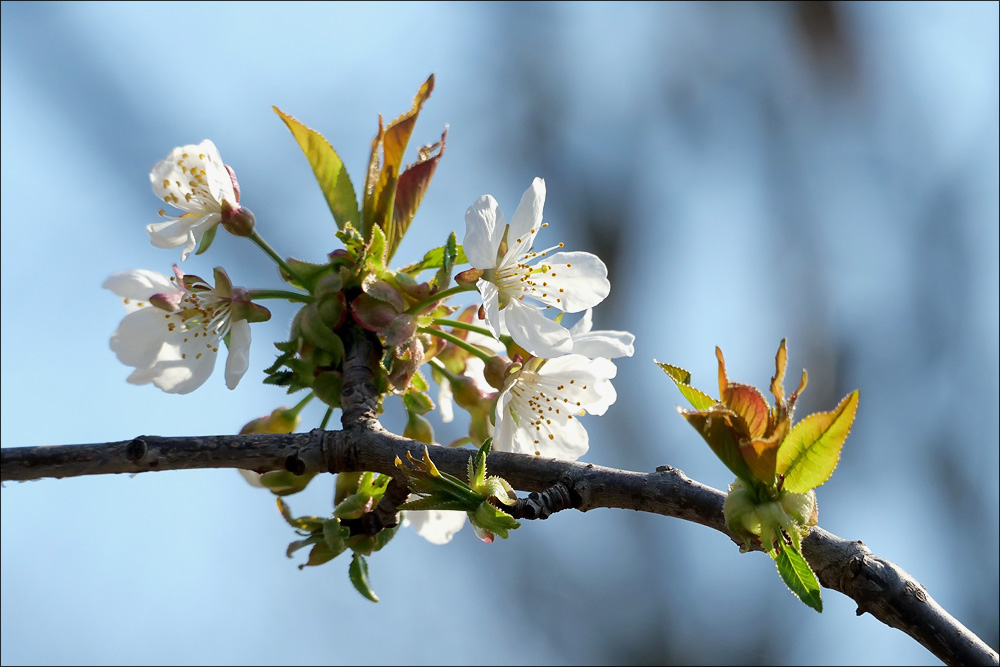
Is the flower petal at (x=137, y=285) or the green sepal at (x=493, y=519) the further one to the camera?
the flower petal at (x=137, y=285)

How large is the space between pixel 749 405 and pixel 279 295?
27.1 inches

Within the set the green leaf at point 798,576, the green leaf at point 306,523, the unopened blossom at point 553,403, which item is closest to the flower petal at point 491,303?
the unopened blossom at point 553,403

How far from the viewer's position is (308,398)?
3.97ft

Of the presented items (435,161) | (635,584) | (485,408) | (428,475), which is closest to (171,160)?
(435,161)

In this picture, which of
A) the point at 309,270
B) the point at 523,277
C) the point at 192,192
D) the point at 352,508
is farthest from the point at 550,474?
the point at 192,192

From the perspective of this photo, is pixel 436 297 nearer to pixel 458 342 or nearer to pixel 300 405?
pixel 458 342

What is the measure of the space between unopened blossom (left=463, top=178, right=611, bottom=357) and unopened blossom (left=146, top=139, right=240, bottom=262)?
0.38m

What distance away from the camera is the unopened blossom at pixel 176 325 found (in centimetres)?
115

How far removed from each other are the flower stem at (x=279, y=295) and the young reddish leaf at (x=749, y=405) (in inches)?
25.1

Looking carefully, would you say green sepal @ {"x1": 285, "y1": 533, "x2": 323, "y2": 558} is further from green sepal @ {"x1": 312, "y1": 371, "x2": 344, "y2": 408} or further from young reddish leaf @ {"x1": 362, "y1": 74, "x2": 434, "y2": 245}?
young reddish leaf @ {"x1": 362, "y1": 74, "x2": 434, "y2": 245}

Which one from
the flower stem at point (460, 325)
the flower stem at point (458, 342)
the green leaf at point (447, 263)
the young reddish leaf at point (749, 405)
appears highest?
the green leaf at point (447, 263)

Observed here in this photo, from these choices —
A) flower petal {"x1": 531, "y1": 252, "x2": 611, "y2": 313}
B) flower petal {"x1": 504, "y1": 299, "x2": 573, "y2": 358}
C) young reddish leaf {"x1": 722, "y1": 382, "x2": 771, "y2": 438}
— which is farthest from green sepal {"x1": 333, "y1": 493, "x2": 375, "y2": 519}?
young reddish leaf {"x1": 722, "y1": 382, "x2": 771, "y2": 438}

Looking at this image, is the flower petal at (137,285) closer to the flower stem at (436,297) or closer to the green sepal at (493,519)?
the flower stem at (436,297)

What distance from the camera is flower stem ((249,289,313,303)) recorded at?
116 cm
